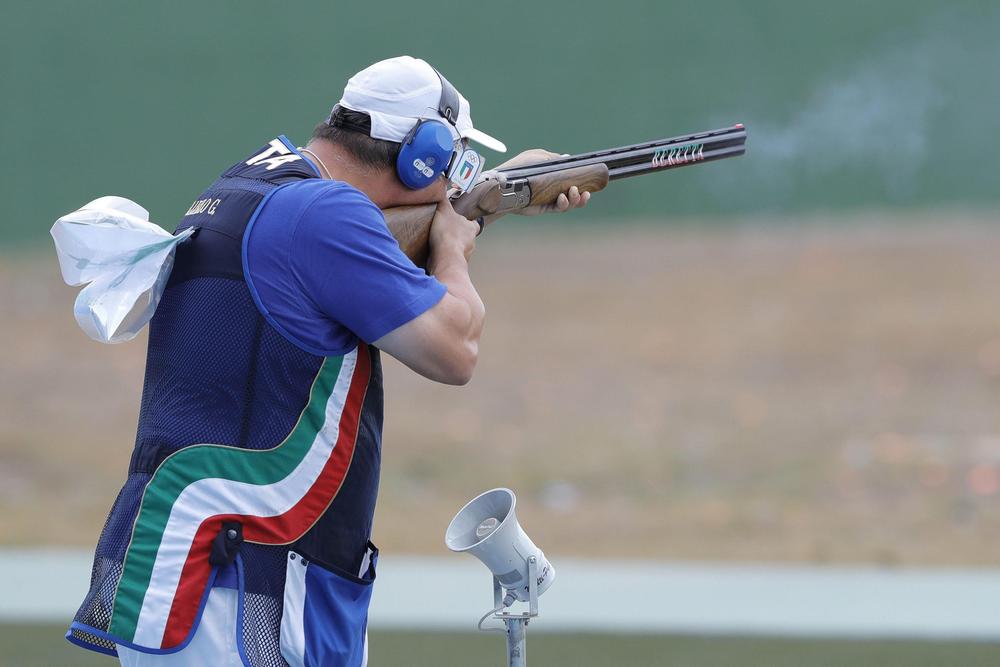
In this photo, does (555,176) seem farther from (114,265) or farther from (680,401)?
(680,401)

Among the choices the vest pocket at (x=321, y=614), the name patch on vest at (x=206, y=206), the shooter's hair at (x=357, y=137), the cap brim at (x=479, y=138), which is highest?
the cap brim at (x=479, y=138)

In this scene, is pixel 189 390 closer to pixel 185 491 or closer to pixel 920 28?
pixel 185 491

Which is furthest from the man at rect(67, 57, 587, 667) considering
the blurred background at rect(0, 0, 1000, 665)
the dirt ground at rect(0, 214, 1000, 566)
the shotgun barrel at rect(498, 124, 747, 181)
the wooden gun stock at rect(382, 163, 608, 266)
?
the blurred background at rect(0, 0, 1000, 665)

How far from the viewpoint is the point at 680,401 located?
9.16 m

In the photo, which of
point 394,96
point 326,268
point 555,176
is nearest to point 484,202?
point 555,176

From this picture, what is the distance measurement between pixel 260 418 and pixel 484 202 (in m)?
0.92

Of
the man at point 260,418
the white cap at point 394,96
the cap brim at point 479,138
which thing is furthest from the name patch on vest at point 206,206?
the cap brim at point 479,138

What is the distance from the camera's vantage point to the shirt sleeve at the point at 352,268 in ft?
6.88

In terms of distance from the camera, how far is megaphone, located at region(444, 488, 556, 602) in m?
2.56

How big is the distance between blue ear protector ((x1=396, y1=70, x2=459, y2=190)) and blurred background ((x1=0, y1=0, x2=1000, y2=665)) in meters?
5.40

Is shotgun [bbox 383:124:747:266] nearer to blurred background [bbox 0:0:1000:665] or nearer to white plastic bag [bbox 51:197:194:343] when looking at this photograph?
white plastic bag [bbox 51:197:194:343]

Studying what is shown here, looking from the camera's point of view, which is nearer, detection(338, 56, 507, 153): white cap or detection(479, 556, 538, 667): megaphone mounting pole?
detection(338, 56, 507, 153): white cap

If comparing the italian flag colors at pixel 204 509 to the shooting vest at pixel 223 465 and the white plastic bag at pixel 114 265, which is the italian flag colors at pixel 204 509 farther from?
the white plastic bag at pixel 114 265

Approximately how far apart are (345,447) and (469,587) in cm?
360
